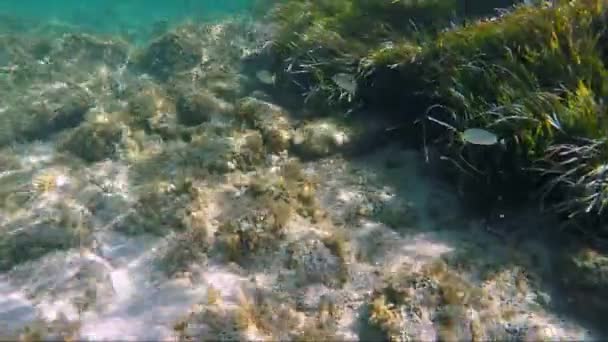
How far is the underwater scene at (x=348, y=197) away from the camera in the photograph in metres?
3.89

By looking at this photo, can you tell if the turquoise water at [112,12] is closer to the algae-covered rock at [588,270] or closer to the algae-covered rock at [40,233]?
the algae-covered rock at [40,233]

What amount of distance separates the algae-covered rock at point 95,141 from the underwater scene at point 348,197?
0.09 ft

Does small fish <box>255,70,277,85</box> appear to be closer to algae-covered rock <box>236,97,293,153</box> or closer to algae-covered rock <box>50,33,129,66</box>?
algae-covered rock <box>236,97,293,153</box>

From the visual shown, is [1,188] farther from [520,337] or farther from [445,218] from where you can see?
[520,337]

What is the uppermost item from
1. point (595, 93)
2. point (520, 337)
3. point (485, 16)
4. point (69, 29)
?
point (69, 29)

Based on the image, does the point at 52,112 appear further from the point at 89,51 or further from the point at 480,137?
the point at 480,137

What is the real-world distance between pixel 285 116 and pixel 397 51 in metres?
1.62

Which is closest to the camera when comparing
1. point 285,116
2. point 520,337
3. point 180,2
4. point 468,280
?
point 520,337

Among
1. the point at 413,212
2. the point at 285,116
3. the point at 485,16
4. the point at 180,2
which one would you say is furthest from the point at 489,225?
the point at 180,2

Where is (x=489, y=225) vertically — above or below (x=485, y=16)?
below

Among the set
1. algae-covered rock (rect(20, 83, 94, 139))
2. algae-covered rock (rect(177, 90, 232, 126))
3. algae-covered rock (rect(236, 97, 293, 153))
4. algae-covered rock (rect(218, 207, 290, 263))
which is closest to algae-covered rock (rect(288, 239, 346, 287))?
algae-covered rock (rect(218, 207, 290, 263))

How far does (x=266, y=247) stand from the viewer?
4445mm

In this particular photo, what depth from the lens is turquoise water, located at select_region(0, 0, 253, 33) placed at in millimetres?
19734

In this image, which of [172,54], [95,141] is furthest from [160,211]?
Answer: [172,54]
